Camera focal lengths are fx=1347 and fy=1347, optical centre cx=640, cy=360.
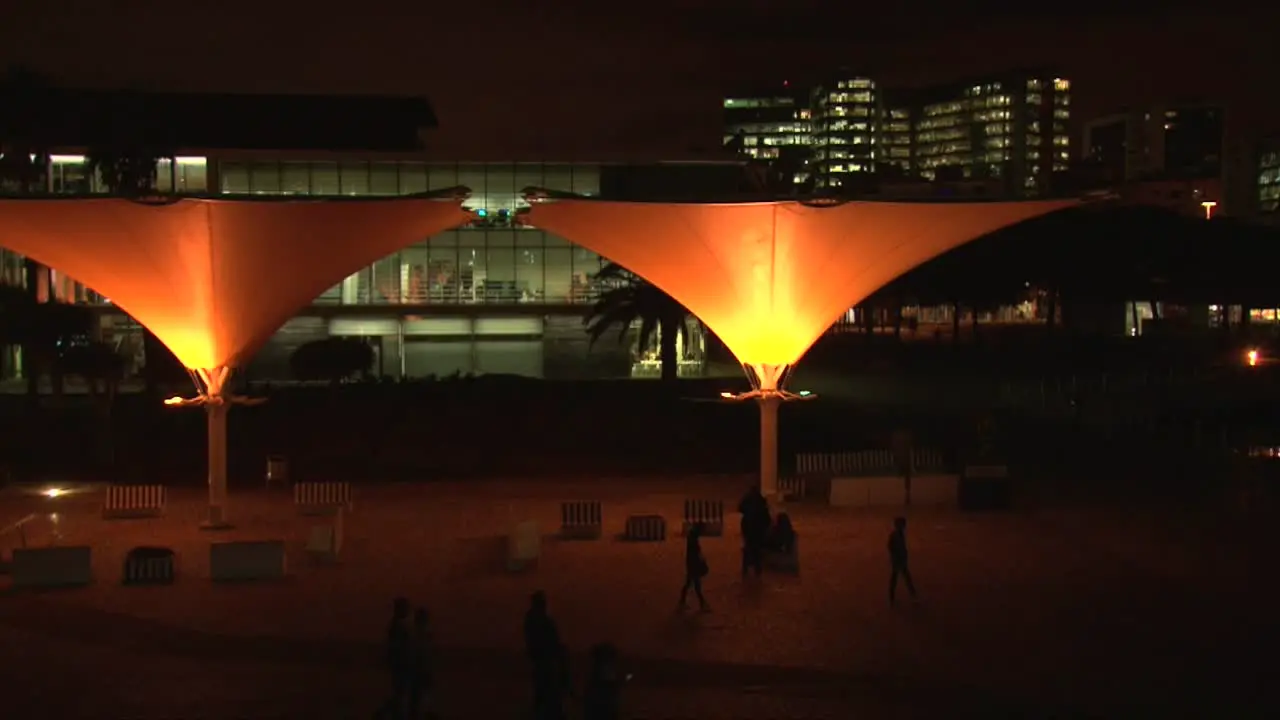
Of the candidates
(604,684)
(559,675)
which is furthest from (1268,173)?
(604,684)

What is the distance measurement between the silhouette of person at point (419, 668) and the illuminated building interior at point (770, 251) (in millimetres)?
12723

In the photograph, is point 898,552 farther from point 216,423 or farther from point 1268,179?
point 1268,179

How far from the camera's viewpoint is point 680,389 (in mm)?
43094

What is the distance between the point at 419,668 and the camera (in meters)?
11.9

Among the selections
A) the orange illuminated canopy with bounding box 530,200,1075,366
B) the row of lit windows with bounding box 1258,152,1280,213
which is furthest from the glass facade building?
the row of lit windows with bounding box 1258,152,1280,213

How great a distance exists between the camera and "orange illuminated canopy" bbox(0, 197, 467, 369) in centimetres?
2277

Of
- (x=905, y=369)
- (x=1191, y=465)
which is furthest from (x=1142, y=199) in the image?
(x=1191, y=465)

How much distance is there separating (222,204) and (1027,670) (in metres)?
15.3

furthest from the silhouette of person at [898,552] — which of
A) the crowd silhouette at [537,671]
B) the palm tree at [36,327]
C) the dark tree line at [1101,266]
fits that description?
the dark tree line at [1101,266]

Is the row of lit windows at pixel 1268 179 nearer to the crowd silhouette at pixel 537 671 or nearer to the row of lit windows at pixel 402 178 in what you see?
the row of lit windows at pixel 402 178

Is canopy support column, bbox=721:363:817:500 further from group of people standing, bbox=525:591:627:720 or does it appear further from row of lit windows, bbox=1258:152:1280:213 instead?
row of lit windows, bbox=1258:152:1280:213

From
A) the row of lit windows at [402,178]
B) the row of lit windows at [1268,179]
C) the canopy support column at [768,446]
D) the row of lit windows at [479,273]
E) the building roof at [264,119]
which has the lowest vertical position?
the canopy support column at [768,446]

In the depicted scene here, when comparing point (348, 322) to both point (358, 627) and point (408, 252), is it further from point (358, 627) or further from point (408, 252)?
point (358, 627)

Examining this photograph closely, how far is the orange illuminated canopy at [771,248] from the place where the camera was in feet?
79.6
